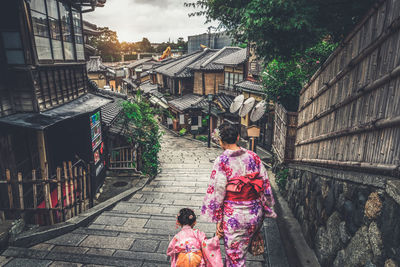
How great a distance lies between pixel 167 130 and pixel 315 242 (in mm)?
27516

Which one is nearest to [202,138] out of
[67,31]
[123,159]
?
[123,159]

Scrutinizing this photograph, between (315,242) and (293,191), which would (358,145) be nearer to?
(315,242)

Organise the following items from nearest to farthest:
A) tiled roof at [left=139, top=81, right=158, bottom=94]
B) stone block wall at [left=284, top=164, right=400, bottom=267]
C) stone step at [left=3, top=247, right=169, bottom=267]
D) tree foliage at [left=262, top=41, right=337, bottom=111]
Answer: stone block wall at [left=284, top=164, right=400, bottom=267], stone step at [left=3, top=247, right=169, bottom=267], tree foliage at [left=262, top=41, right=337, bottom=111], tiled roof at [left=139, top=81, right=158, bottom=94]

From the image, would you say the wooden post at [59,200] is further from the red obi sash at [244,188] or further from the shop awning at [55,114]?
the red obi sash at [244,188]

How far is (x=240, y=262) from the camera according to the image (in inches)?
143

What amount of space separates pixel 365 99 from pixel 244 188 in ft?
6.72

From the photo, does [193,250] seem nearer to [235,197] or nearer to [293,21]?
[235,197]

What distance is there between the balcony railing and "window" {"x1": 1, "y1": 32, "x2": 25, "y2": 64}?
17963 mm

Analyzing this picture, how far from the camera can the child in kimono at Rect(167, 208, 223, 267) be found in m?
3.40

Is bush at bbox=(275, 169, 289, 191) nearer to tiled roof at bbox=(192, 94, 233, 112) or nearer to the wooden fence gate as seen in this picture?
the wooden fence gate

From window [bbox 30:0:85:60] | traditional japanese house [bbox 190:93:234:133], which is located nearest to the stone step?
window [bbox 30:0:85:60]

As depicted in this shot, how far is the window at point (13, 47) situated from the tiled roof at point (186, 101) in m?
20.2

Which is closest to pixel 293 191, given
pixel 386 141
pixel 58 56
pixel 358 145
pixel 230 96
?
pixel 358 145

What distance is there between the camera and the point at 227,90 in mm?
24812
